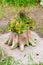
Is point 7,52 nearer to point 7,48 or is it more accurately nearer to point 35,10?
point 7,48

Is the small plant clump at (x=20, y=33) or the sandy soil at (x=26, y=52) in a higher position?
the small plant clump at (x=20, y=33)

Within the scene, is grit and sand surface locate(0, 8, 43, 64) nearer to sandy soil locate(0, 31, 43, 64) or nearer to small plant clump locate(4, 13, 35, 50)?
sandy soil locate(0, 31, 43, 64)

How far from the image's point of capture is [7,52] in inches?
187

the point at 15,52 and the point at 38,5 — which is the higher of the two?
→ the point at 38,5

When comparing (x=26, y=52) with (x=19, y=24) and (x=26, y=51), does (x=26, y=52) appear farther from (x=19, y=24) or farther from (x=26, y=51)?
(x=19, y=24)

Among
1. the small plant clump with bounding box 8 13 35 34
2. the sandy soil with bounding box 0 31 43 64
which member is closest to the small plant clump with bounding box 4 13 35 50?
the small plant clump with bounding box 8 13 35 34

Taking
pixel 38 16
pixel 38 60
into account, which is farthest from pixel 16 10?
pixel 38 60

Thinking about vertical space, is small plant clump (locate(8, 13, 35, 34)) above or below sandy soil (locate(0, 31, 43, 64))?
above

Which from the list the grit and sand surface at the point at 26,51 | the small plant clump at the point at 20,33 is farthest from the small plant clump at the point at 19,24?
the grit and sand surface at the point at 26,51

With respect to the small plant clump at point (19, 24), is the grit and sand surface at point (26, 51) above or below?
below

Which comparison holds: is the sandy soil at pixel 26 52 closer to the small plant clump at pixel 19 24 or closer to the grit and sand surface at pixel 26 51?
the grit and sand surface at pixel 26 51

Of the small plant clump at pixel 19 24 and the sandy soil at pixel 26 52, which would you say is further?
the small plant clump at pixel 19 24

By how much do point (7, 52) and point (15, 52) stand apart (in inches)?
5.8

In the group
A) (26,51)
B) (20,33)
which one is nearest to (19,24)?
(20,33)
